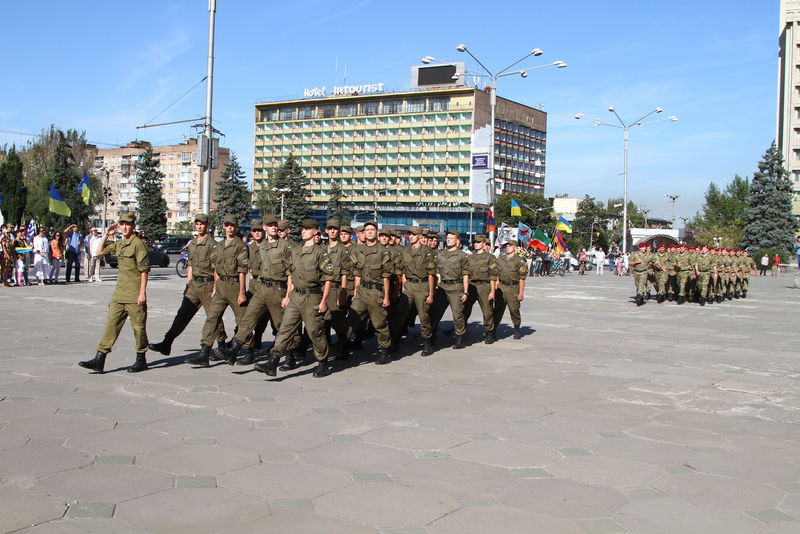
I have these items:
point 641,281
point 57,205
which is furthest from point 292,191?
point 641,281

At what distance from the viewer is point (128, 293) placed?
8719mm

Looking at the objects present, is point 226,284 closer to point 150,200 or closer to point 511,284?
point 511,284

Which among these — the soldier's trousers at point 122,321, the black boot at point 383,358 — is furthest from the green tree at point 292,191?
the soldier's trousers at point 122,321

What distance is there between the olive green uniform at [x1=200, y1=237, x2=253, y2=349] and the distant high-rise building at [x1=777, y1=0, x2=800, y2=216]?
274 feet

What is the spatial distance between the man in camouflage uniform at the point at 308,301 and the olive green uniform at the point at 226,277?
3.18 ft

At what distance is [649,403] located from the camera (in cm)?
771

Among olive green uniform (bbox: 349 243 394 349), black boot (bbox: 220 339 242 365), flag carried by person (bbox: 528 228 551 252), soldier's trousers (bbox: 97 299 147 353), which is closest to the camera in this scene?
soldier's trousers (bbox: 97 299 147 353)

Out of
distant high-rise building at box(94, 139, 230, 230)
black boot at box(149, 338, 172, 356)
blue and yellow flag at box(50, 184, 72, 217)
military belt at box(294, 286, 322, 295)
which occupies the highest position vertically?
distant high-rise building at box(94, 139, 230, 230)

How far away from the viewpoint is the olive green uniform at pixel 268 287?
9.16 metres

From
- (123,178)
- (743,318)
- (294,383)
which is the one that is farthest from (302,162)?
(294,383)

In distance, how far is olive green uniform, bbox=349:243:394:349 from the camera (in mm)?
9992

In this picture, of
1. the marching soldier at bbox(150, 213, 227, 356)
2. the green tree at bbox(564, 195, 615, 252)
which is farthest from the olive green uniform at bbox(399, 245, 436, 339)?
the green tree at bbox(564, 195, 615, 252)

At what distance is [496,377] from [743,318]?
11430 millimetres

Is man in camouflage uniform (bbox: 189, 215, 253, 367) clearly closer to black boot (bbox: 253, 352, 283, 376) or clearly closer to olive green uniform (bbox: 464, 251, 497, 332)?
black boot (bbox: 253, 352, 283, 376)
